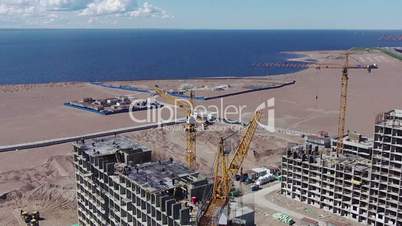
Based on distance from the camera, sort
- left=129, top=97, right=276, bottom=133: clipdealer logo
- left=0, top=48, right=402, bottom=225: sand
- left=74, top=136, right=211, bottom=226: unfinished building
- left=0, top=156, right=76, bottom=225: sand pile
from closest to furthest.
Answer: left=74, top=136, right=211, bottom=226: unfinished building → left=0, top=156, right=76, bottom=225: sand pile → left=0, top=48, right=402, bottom=225: sand → left=129, top=97, right=276, bottom=133: clipdealer logo

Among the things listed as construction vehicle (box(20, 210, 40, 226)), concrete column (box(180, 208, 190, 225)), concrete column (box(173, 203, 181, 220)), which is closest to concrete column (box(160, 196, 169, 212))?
concrete column (box(173, 203, 181, 220))

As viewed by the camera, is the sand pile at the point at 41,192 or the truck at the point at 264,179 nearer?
the sand pile at the point at 41,192

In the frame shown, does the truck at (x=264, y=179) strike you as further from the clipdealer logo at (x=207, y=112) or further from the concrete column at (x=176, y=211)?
the concrete column at (x=176, y=211)

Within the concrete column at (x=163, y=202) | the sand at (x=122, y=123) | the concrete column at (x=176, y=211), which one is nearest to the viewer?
the concrete column at (x=176, y=211)

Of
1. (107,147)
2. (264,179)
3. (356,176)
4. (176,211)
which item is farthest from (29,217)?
(356,176)

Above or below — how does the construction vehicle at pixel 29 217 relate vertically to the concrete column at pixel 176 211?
below

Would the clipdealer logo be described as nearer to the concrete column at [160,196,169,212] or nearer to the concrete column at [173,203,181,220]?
the concrete column at [160,196,169,212]

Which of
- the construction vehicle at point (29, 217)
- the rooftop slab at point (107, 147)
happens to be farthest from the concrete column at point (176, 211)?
the construction vehicle at point (29, 217)

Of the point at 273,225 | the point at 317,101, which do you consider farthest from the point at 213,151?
the point at 317,101
